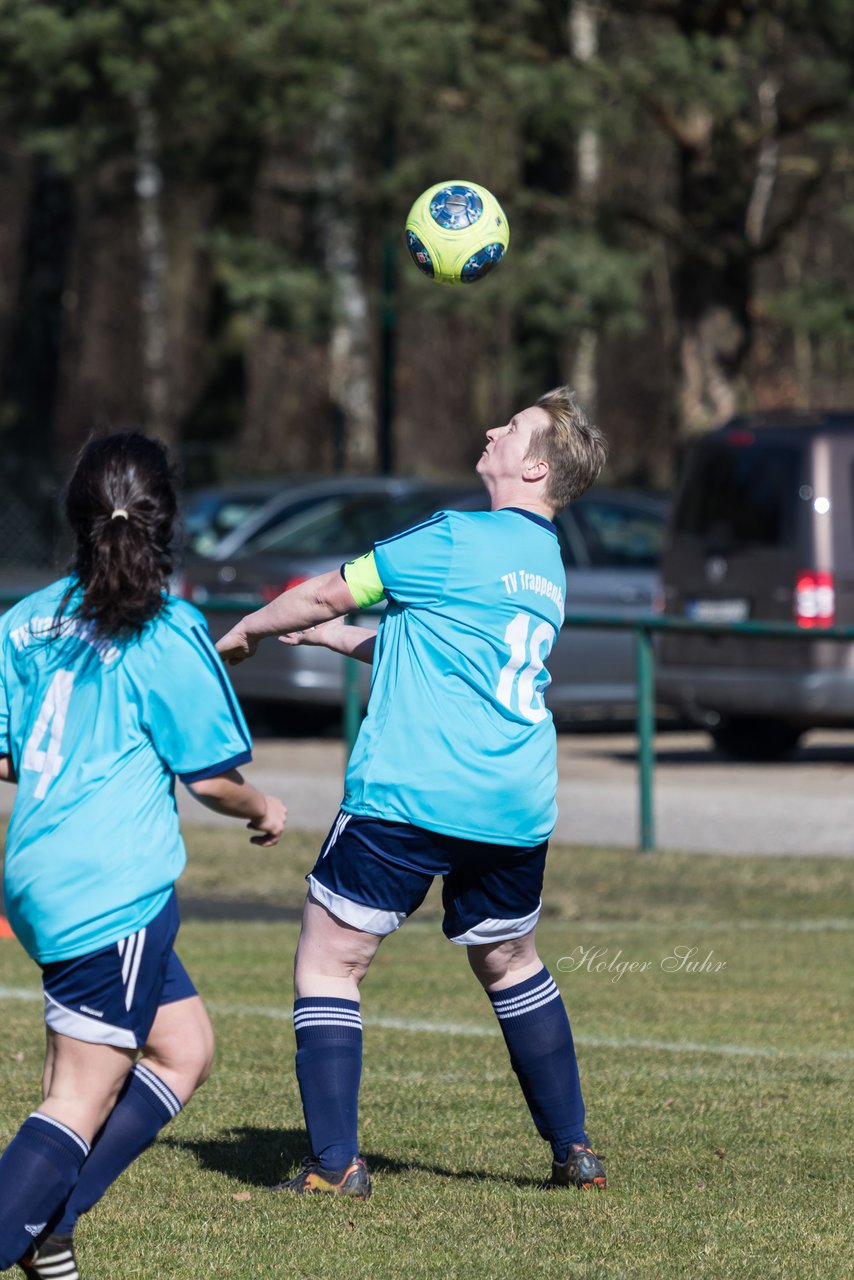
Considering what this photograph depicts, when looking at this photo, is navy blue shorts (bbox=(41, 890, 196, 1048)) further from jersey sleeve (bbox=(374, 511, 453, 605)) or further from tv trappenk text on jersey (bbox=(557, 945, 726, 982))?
tv trappenk text on jersey (bbox=(557, 945, 726, 982))

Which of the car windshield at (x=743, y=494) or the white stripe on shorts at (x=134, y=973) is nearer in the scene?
the white stripe on shorts at (x=134, y=973)

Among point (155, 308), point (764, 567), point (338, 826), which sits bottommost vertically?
point (764, 567)

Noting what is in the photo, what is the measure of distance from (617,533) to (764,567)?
8.49ft

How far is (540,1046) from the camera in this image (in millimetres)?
4984

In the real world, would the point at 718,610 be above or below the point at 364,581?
below

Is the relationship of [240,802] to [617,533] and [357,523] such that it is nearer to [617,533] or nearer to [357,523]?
[357,523]

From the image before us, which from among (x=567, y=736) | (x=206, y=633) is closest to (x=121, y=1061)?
(x=206, y=633)

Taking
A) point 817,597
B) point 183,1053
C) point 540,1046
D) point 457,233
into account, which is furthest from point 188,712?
point 817,597

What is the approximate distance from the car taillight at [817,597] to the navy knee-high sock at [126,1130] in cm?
1031

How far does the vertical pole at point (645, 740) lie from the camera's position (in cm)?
1117

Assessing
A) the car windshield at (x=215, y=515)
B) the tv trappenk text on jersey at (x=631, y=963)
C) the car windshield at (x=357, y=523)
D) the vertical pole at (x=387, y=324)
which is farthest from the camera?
the vertical pole at (x=387, y=324)

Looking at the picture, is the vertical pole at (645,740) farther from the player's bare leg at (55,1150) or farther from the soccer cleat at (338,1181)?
the player's bare leg at (55,1150)

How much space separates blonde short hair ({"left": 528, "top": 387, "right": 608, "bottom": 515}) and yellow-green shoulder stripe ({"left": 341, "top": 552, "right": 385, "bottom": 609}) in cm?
47

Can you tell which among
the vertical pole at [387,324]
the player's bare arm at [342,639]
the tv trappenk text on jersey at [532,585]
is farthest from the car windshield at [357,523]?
the tv trappenk text on jersey at [532,585]
